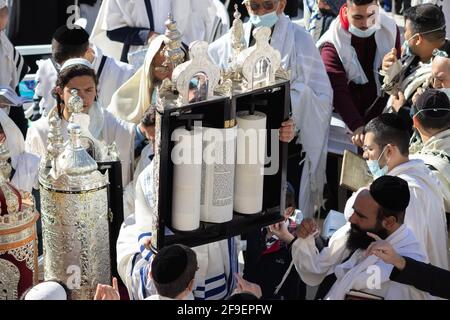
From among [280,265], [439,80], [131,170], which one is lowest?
[280,265]

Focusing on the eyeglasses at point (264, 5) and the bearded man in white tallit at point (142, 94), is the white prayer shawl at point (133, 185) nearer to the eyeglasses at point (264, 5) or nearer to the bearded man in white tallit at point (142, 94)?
the bearded man in white tallit at point (142, 94)

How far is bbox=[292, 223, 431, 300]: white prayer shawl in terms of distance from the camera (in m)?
3.94

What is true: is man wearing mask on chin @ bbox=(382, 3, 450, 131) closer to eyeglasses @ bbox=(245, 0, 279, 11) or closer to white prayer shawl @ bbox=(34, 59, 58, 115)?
eyeglasses @ bbox=(245, 0, 279, 11)

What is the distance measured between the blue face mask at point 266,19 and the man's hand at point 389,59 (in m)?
0.78

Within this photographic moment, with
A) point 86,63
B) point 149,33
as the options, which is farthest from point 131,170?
point 149,33

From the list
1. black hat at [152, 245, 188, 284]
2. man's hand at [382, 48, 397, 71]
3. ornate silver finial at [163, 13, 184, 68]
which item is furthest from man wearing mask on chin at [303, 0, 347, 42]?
black hat at [152, 245, 188, 284]

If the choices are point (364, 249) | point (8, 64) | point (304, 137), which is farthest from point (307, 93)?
point (8, 64)

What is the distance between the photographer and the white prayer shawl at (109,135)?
5059mm

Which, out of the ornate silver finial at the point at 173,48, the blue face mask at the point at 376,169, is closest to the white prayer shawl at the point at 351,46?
the blue face mask at the point at 376,169

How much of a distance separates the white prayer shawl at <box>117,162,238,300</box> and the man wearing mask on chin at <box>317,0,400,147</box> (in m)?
2.52

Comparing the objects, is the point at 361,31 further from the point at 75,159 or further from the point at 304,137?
the point at 75,159
